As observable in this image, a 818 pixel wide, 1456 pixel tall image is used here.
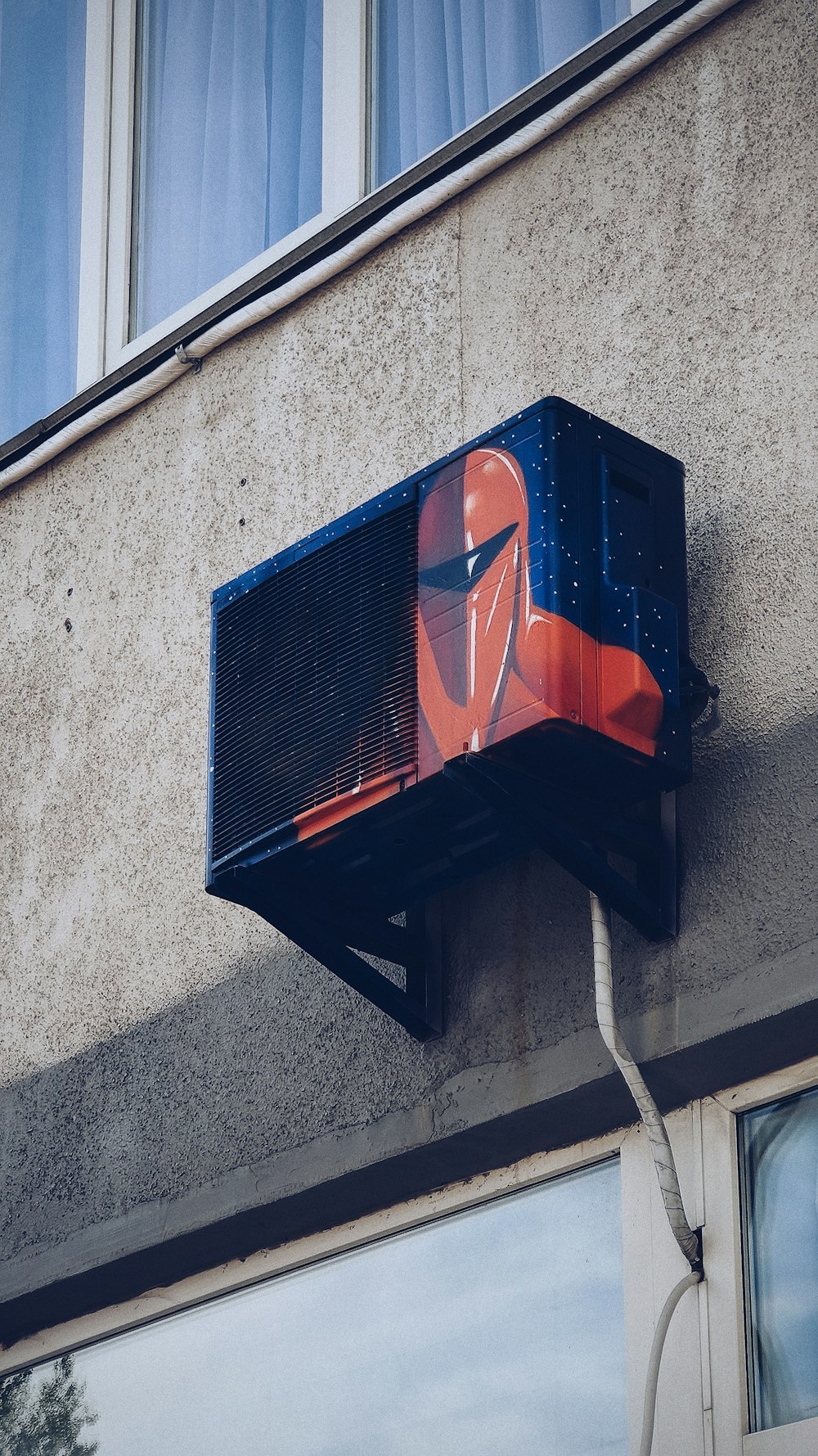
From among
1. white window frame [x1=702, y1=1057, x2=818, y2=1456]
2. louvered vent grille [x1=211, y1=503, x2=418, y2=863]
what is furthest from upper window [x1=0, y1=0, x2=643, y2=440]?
white window frame [x1=702, y1=1057, x2=818, y2=1456]

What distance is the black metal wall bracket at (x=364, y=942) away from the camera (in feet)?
12.9

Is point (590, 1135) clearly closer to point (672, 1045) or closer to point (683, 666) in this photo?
point (672, 1045)

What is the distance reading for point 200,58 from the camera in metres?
6.01

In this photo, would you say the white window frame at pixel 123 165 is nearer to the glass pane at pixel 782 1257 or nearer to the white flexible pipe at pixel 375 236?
the white flexible pipe at pixel 375 236

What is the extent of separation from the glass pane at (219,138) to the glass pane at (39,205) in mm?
387

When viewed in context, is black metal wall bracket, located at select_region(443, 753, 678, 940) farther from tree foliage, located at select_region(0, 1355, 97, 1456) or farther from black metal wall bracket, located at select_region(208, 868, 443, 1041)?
tree foliage, located at select_region(0, 1355, 97, 1456)

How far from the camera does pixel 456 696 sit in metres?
3.52

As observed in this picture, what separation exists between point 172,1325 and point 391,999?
3.62ft

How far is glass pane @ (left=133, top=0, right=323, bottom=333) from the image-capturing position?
18.5 feet

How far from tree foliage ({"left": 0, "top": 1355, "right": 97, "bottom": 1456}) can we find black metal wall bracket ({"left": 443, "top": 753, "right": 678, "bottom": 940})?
6.43 ft

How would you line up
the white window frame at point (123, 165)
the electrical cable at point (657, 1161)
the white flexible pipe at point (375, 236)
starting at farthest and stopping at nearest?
the white window frame at point (123, 165), the white flexible pipe at point (375, 236), the electrical cable at point (657, 1161)

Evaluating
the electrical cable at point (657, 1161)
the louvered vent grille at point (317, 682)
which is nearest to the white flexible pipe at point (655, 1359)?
the electrical cable at point (657, 1161)

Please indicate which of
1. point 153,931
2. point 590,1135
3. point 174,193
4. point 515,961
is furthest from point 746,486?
point 174,193

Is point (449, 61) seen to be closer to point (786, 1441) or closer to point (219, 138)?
point (219, 138)
